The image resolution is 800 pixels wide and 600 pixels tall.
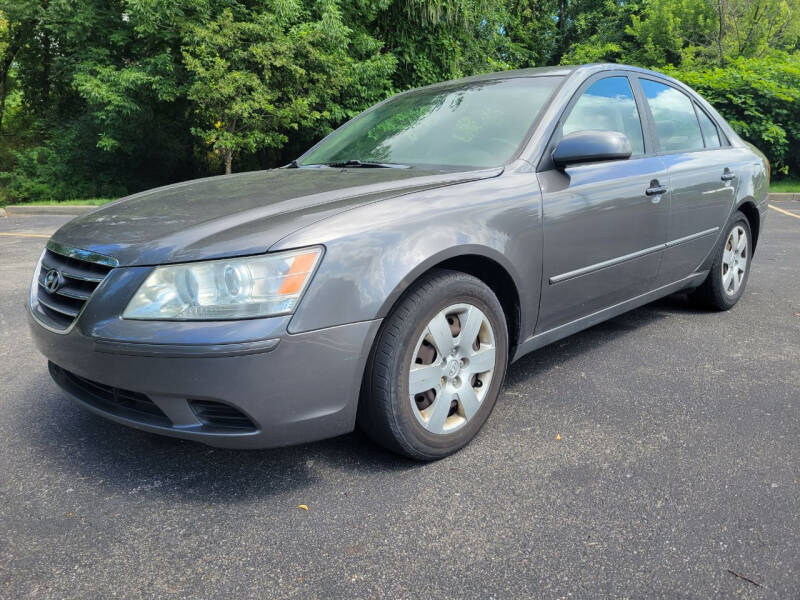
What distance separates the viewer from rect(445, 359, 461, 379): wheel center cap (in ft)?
7.78

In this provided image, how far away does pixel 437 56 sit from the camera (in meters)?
17.8

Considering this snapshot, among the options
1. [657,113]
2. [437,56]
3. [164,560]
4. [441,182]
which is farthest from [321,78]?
[164,560]

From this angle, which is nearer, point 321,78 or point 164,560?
point 164,560

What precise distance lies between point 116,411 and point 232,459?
0.47 meters

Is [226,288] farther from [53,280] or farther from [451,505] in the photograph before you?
[451,505]

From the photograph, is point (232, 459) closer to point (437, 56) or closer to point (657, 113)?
point (657, 113)

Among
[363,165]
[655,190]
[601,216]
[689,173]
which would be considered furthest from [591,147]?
[689,173]

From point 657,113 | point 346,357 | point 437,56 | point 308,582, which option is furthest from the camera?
point 437,56

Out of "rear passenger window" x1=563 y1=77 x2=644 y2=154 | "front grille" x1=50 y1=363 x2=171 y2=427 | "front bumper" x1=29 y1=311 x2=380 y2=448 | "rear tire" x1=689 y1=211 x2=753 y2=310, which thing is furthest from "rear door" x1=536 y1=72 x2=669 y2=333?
"front grille" x1=50 y1=363 x2=171 y2=427

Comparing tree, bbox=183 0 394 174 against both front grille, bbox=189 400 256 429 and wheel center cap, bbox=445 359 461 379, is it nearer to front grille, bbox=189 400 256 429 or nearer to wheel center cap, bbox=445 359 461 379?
wheel center cap, bbox=445 359 461 379

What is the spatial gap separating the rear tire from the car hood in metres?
2.32

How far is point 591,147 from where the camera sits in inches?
105

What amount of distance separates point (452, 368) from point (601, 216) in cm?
115

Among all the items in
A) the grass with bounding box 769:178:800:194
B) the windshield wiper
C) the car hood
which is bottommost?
the grass with bounding box 769:178:800:194
